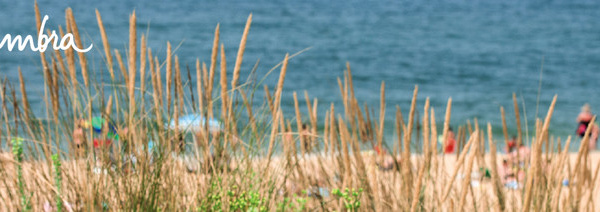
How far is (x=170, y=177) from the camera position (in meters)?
2.07

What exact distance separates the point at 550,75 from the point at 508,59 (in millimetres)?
2652

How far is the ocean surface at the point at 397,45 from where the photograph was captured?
18.1 metres

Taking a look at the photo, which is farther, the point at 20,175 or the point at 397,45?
the point at 397,45

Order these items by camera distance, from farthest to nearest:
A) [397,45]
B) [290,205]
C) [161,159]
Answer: [397,45] → [290,205] → [161,159]

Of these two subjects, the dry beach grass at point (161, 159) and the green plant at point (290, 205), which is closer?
the dry beach grass at point (161, 159)

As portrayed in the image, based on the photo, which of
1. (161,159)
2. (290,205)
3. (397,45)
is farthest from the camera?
(397,45)

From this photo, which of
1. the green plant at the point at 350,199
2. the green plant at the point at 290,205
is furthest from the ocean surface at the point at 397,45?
the green plant at the point at 350,199

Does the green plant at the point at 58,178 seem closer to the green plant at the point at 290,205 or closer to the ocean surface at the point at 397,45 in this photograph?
the green plant at the point at 290,205

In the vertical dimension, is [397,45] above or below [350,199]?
below

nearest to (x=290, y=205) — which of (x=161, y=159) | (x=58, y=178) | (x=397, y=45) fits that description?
(x=161, y=159)

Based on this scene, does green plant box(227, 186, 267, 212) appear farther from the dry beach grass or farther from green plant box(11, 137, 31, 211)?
green plant box(11, 137, 31, 211)

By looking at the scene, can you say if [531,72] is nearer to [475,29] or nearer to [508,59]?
[508,59]

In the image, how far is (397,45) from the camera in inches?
1078

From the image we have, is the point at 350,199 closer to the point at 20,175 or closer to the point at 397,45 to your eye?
the point at 20,175
